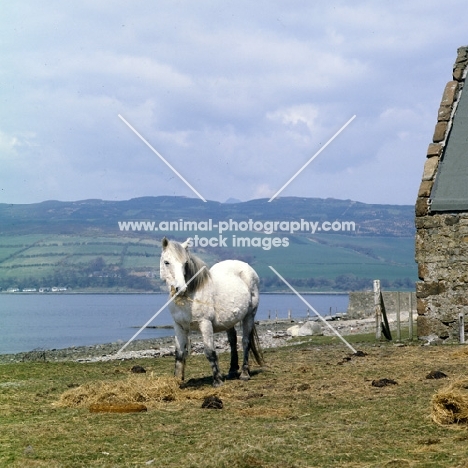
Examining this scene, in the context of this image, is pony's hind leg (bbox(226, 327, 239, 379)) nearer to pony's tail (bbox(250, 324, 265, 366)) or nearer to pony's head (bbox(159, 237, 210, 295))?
pony's tail (bbox(250, 324, 265, 366))

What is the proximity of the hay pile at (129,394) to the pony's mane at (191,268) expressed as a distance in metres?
1.79

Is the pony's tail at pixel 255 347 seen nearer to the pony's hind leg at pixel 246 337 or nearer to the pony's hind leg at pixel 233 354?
the pony's hind leg at pixel 246 337

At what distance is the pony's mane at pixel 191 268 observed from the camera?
1423 cm

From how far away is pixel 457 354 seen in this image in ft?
61.6

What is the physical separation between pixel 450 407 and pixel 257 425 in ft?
8.06

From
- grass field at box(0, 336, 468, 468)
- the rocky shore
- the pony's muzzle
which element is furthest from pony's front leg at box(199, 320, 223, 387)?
the rocky shore

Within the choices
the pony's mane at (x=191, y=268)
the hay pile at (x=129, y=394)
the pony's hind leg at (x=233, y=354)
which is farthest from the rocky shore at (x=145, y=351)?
the hay pile at (x=129, y=394)

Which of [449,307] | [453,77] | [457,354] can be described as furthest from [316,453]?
[453,77]

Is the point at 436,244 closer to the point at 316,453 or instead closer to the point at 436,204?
the point at 436,204

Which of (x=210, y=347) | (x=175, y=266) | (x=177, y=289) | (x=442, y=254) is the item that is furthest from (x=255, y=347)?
(x=442, y=254)

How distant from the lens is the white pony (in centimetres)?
1423

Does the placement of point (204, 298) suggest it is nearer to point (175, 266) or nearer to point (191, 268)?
point (191, 268)

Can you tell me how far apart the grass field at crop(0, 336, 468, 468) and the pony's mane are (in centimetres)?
177

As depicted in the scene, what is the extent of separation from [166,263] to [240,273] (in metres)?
2.80
